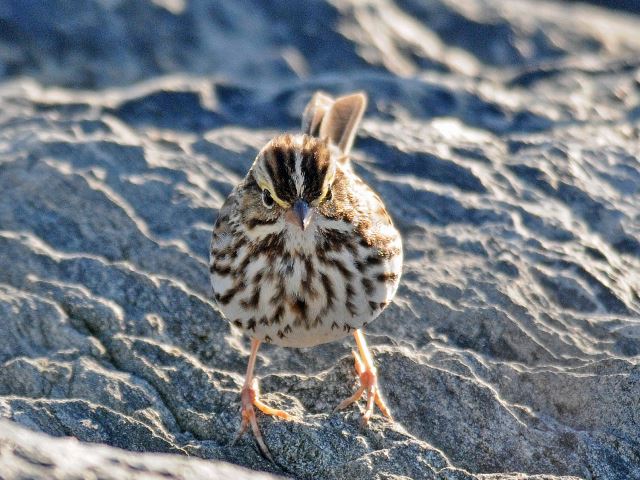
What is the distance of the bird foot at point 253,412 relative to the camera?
541 cm

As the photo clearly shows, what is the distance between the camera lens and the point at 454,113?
9.31 meters

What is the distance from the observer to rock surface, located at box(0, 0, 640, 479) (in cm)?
549

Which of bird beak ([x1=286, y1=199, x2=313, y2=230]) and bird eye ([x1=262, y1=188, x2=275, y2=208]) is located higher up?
bird beak ([x1=286, y1=199, x2=313, y2=230])

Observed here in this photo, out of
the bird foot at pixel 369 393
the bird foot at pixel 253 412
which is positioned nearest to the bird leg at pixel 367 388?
the bird foot at pixel 369 393

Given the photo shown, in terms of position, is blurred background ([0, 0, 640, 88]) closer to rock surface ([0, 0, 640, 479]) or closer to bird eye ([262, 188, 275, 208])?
rock surface ([0, 0, 640, 479])

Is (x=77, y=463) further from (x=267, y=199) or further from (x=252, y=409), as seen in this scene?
(x=267, y=199)

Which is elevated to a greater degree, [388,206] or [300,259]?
[300,259]

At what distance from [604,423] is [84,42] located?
6.56 metres

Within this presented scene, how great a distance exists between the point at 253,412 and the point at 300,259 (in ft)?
2.73

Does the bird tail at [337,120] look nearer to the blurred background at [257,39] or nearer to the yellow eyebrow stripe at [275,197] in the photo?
the yellow eyebrow stripe at [275,197]

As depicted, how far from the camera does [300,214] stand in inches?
204

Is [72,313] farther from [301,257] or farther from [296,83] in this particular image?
[296,83]

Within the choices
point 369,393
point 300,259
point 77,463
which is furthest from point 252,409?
point 77,463

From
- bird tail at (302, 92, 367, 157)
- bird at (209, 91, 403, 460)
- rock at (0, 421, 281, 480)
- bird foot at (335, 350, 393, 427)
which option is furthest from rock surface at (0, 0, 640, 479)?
bird tail at (302, 92, 367, 157)
